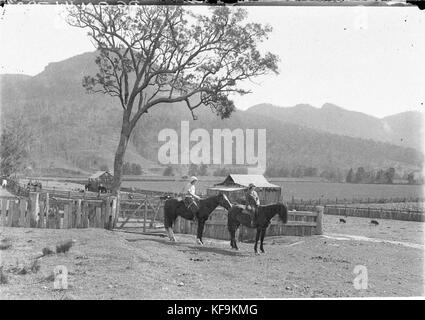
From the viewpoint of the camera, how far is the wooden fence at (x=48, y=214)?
14.9 meters

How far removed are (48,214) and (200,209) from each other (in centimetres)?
531

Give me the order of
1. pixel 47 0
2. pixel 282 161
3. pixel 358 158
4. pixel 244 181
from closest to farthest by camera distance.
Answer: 1. pixel 47 0
2. pixel 244 181
3. pixel 282 161
4. pixel 358 158

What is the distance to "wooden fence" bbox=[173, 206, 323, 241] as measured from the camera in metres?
16.5

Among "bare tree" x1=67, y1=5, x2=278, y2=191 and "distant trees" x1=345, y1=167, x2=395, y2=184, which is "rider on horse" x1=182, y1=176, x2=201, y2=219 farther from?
"distant trees" x1=345, y1=167, x2=395, y2=184

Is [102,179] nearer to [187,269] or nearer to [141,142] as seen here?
[141,142]

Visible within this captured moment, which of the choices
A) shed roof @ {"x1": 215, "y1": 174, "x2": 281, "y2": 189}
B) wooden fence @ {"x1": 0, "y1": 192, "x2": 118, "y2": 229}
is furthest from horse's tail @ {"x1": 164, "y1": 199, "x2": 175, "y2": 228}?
shed roof @ {"x1": 215, "y1": 174, "x2": 281, "y2": 189}

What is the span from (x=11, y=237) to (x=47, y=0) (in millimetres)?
6673

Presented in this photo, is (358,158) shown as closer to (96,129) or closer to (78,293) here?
(96,129)

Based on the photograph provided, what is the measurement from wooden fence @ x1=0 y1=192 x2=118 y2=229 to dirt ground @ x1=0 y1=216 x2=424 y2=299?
59 centimetres

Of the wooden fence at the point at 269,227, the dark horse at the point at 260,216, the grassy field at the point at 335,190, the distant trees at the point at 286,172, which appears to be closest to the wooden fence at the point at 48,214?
the wooden fence at the point at 269,227

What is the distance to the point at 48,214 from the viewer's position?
1531cm

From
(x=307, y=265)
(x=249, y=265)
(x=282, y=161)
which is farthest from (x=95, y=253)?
(x=282, y=161)

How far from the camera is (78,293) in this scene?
377 inches

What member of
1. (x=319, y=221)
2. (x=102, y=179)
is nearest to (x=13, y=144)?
(x=102, y=179)
